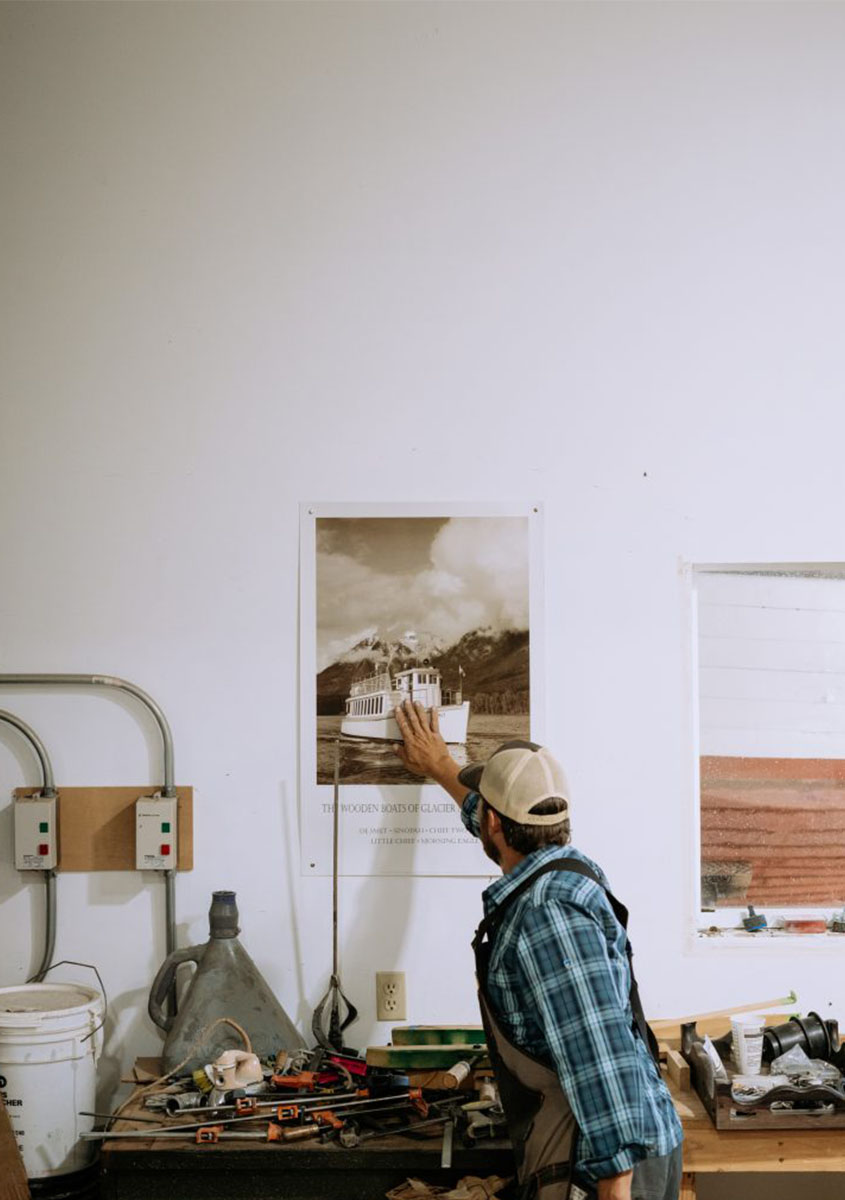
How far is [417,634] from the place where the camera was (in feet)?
8.60

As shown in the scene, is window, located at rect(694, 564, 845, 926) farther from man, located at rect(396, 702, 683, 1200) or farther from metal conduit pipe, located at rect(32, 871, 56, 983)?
metal conduit pipe, located at rect(32, 871, 56, 983)

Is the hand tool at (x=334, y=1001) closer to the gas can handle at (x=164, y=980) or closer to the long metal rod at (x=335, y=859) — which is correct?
the long metal rod at (x=335, y=859)

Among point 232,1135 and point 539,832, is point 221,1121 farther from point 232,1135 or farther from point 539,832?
point 539,832

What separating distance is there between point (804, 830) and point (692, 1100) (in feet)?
2.43

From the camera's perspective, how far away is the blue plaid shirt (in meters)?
1.74

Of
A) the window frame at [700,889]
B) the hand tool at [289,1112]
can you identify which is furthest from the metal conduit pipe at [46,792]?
the window frame at [700,889]

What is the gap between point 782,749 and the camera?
2719 mm

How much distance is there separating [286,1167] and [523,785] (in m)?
0.89

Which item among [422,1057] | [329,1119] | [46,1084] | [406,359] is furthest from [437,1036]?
[406,359]

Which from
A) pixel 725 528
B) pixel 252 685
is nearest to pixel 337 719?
pixel 252 685

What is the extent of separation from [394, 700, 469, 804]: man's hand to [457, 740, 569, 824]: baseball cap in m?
0.47

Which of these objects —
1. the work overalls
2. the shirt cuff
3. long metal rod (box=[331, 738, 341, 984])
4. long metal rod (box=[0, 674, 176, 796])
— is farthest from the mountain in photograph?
the shirt cuff

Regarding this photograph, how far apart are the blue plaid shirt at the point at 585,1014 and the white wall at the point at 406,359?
73 cm

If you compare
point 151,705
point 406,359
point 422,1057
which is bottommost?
point 422,1057
